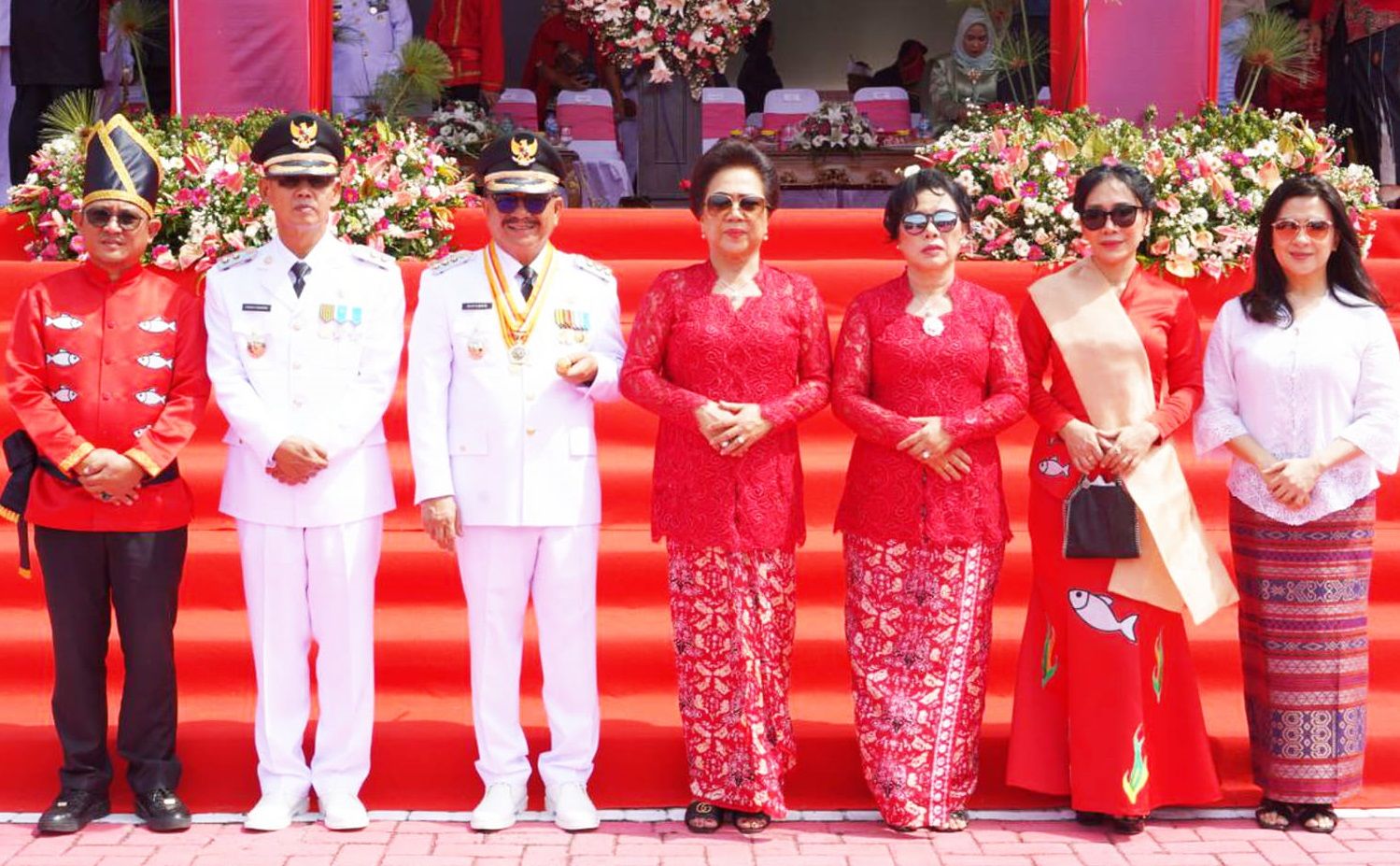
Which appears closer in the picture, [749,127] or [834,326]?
[834,326]

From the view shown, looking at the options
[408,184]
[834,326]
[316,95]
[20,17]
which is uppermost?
[20,17]

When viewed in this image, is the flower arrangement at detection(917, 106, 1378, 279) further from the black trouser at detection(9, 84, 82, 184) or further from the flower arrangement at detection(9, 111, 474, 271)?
the black trouser at detection(9, 84, 82, 184)

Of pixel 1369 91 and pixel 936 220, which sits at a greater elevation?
pixel 1369 91

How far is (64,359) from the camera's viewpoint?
4.35 m

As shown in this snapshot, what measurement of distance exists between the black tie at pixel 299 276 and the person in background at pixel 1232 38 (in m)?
5.72

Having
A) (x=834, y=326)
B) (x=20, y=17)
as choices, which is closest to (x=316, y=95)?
(x=20, y=17)

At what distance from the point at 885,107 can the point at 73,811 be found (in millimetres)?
8187

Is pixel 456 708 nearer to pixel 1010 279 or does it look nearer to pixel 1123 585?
pixel 1123 585

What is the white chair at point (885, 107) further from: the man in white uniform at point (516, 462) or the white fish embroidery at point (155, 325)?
the white fish embroidery at point (155, 325)

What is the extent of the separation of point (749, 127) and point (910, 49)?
146 inches

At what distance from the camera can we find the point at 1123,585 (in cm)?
430

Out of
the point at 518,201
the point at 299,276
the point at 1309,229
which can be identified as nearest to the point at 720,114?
the point at 518,201

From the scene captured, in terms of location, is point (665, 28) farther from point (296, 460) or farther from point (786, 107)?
point (296, 460)

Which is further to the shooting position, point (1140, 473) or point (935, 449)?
point (1140, 473)
